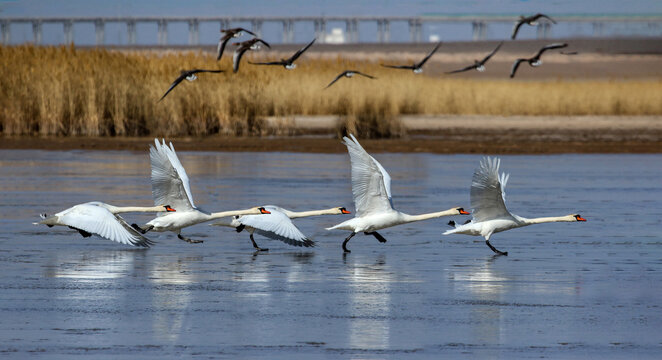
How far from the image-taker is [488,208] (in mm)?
12812

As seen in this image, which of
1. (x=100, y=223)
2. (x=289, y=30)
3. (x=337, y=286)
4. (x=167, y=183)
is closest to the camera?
(x=337, y=286)

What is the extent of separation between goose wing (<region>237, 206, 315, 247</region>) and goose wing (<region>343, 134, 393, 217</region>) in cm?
68

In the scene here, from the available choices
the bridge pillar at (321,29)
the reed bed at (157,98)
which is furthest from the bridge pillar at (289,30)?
the reed bed at (157,98)

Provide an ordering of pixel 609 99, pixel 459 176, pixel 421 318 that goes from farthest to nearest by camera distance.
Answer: pixel 609 99, pixel 459 176, pixel 421 318

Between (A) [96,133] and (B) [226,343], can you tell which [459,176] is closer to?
(A) [96,133]

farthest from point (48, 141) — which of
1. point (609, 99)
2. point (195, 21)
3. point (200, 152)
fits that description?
point (195, 21)

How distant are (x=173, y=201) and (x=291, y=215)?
3.97 feet

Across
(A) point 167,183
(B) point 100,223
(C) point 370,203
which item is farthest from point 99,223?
(C) point 370,203

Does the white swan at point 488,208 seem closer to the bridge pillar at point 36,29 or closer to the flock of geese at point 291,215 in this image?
the flock of geese at point 291,215

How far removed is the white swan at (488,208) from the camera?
12.7 metres

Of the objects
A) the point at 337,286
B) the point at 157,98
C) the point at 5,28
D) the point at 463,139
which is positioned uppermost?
the point at 5,28

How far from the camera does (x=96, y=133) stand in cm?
2997

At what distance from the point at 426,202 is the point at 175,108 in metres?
14.4

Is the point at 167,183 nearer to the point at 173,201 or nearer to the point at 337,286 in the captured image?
the point at 173,201
